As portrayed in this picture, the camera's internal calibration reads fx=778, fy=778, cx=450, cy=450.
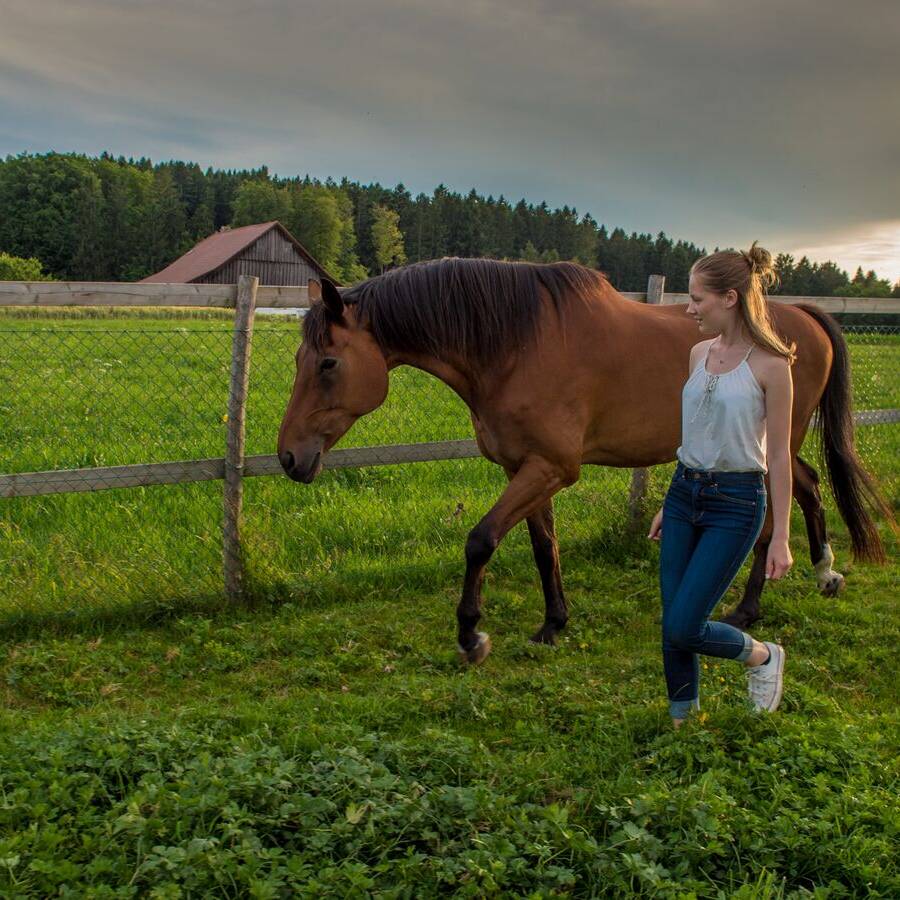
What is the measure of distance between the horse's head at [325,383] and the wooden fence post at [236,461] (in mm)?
910

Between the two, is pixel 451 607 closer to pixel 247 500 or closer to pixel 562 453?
pixel 562 453

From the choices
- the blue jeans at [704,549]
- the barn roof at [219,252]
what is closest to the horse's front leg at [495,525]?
the blue jeans at [704,549]

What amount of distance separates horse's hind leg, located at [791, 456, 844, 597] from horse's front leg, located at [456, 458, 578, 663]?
2126 mm

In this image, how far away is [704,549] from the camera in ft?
9.70

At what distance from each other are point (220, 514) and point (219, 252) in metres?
55.9

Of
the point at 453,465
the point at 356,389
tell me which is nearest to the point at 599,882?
the point at 356,389

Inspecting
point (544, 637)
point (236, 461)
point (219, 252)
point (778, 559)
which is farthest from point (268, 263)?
point (778, 559)

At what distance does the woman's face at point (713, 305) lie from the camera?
2871mm

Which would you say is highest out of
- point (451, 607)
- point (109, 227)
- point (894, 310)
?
point (109, 227)

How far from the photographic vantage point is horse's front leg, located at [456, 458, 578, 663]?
4.09 m

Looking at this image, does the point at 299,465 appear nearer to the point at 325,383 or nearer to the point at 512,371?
the point at 325,383

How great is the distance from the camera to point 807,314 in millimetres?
5418

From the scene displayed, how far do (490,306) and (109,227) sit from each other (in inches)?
3130

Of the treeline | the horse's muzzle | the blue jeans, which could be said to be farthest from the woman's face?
the treeline
